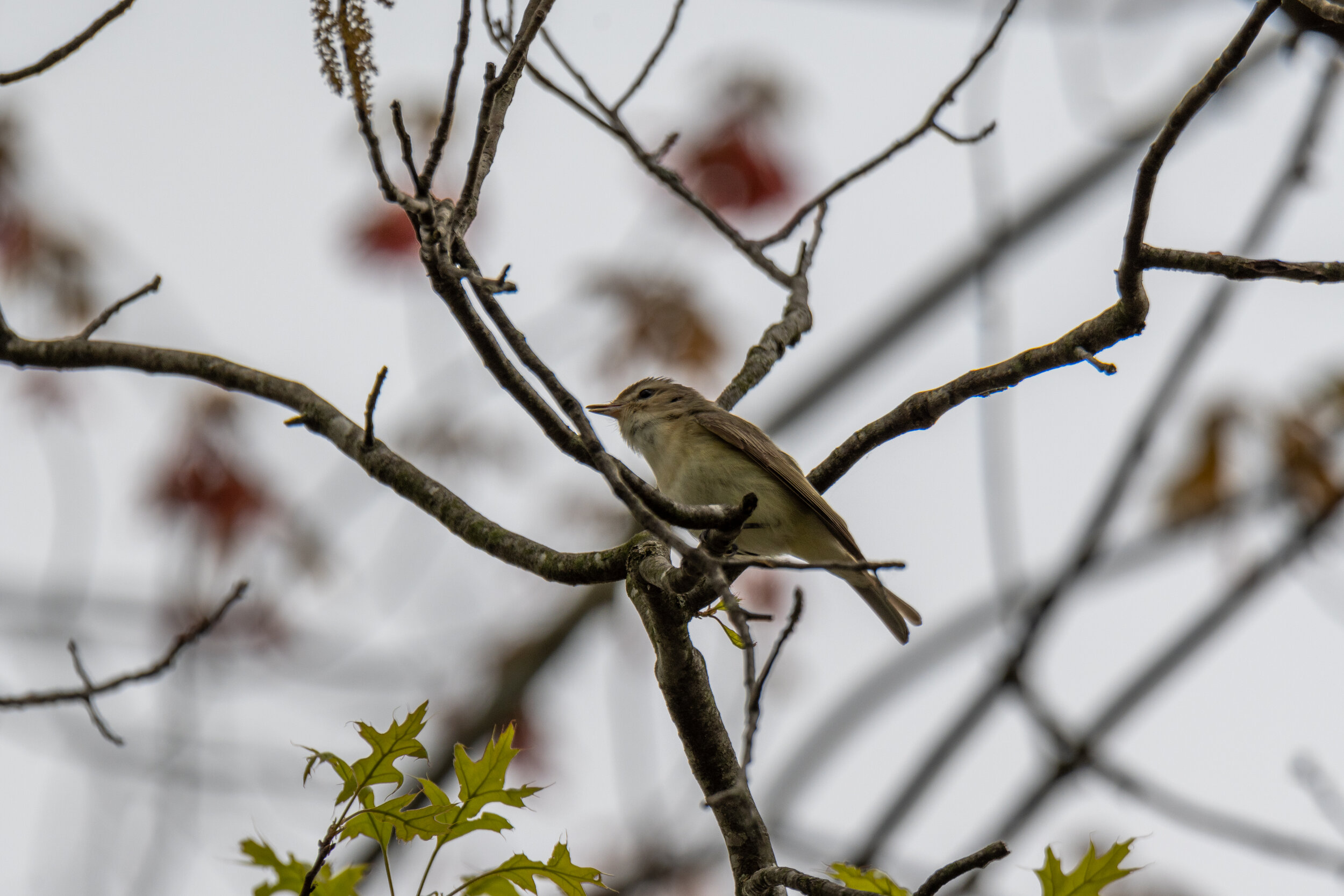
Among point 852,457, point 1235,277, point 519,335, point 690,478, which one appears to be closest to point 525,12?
point 519,335

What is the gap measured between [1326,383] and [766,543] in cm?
332

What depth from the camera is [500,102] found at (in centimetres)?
249

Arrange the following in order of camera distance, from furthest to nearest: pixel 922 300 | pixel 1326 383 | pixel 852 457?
1. pixel 922 300
2. pixel 1326 383
3. pixel 852 457

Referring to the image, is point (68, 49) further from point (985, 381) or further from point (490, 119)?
point (985, 381)

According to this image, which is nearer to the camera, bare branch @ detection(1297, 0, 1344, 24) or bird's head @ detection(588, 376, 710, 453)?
bare branch @ detection(1297, 0, 1344, 24)

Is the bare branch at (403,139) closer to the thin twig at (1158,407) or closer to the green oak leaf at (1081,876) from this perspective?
the green oak leaf at (1081,876)

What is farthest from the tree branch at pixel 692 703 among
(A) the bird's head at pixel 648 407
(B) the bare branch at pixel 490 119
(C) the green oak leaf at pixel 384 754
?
(A) the bird's head at pixel 648 407

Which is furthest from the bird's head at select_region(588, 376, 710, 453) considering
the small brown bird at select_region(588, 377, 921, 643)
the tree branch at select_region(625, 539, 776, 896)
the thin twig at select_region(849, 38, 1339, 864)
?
the tree branch at select_region(625, 539, 776, 896)

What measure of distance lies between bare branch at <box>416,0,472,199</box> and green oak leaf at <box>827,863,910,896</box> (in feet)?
4.92

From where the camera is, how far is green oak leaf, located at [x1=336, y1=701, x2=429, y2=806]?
2223mm

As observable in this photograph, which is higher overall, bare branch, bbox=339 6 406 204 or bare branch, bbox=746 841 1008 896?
bare branch, bbox=339 6 406 204

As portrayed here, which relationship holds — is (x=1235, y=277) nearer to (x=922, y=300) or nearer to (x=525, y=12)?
(x=525, y=12)

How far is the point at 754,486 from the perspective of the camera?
4531 mm

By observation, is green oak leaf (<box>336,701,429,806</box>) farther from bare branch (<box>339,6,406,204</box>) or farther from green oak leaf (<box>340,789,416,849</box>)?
bare branch (<box>339,6,406,204</box>)
